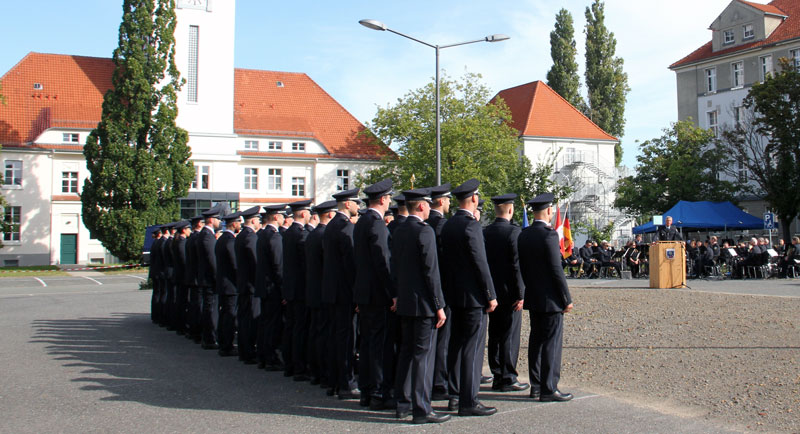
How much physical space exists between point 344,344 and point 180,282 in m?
6.07

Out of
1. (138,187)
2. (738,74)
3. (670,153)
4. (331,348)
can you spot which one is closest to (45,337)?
(331,348)

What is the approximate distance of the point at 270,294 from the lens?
359 inches

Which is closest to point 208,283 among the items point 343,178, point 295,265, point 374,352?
point 295,265

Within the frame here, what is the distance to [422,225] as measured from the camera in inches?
255

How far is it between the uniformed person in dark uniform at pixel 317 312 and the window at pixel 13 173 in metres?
49.0

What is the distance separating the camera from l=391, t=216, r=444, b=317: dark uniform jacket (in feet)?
21.1

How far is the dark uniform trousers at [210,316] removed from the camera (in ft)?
35.8

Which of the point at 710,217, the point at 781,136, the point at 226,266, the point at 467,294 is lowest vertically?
the point at 467,294

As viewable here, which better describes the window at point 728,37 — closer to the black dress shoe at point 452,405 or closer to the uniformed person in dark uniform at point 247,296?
the uniformed person in dark uniform at point 247,296

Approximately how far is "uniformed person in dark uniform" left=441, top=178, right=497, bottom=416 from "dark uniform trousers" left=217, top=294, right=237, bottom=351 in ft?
13.8

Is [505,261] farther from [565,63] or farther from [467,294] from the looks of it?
[565,63]

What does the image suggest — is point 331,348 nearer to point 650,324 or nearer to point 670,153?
point 650,324

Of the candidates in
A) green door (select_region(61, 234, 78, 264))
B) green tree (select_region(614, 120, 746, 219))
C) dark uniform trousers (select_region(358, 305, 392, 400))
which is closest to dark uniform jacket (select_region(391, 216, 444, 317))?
dark uniform trousers (select_region(358, 305, 392, 400))

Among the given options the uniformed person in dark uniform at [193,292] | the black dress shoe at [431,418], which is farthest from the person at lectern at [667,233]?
the black dress shoe at [431,418]
